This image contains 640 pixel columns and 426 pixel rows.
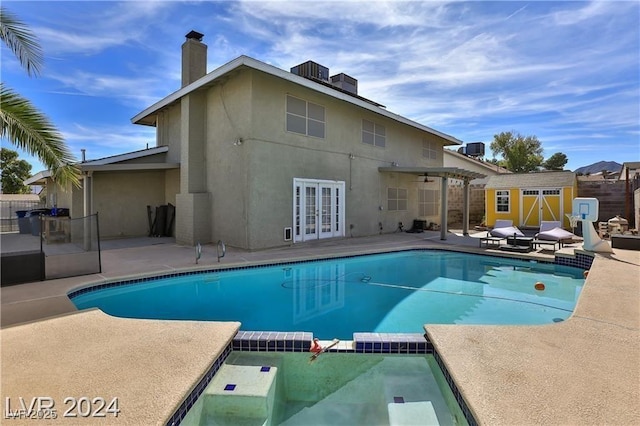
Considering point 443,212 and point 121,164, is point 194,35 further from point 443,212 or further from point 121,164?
point 443,212

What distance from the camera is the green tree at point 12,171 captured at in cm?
3008

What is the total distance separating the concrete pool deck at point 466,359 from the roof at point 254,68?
7252mm

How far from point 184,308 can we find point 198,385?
3.49 metres

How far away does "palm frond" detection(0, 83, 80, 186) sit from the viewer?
5.71 m

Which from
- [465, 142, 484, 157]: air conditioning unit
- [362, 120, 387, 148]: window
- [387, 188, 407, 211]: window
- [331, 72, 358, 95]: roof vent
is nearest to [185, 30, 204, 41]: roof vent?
[331, 72, 358, 95]: roof vent

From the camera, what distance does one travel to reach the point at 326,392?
3.53m

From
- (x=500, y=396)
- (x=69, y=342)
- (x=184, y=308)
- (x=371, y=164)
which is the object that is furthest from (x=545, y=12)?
(x=69, y=342)

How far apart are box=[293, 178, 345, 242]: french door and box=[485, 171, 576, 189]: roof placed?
10.6m

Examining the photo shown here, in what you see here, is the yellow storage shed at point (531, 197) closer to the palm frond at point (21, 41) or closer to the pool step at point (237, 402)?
the pool step at point (237, 402)

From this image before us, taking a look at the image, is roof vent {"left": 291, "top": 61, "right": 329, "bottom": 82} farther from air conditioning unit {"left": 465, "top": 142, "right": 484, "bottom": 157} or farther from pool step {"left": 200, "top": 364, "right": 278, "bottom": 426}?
air conditioning unit {"left": 465, "top": 142, "right": 484, "bottom": 157}

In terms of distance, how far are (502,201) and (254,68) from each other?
15179mm

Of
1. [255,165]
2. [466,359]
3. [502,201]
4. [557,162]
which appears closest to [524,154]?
[557,162]

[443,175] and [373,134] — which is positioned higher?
[373,134]

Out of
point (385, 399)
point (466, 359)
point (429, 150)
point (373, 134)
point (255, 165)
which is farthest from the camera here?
point (429, 150)
